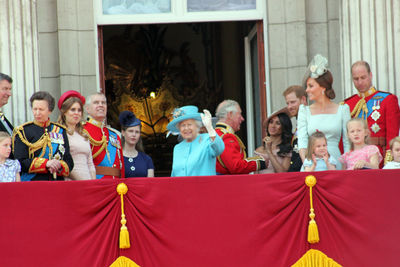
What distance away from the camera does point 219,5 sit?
10.8 meters

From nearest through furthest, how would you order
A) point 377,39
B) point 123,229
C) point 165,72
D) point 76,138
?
point 123,229, point 76,138, point 377,39, point 165,72

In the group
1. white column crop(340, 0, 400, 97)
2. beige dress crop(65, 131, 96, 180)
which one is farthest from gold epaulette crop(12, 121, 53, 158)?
white column crop(340, 0, 400, 97)

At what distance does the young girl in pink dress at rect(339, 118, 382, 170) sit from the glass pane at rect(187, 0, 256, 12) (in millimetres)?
3200

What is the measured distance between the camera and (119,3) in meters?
10.7

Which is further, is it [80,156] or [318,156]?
[80,156]

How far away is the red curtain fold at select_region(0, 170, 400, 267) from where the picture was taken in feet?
24.3

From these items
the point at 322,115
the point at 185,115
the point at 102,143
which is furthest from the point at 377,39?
the point at 102,143

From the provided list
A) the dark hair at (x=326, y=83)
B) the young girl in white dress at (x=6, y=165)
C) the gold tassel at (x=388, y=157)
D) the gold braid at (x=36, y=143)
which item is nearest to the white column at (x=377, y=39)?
the dark hair at (x=326, y=83)

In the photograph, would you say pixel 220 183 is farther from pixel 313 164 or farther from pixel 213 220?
pixel 313 164

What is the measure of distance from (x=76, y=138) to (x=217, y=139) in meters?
1.46

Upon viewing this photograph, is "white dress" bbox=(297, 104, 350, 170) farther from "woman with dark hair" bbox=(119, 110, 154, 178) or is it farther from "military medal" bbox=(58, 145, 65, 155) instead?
"military medal" bbox=(58, 145, 65, 155)

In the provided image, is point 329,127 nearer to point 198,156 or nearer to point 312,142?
point 312,142

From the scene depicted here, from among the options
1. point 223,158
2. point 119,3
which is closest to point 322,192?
point 223,158

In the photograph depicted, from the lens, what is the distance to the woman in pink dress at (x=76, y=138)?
8289 mm
